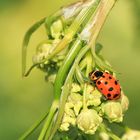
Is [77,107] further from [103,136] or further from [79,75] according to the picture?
[103,136]

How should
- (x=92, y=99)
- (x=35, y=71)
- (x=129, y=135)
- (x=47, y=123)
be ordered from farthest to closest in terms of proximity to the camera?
(x=35, y=71)
(x=129, y=135)
(x=92, y=99)
(x=47, y=123)

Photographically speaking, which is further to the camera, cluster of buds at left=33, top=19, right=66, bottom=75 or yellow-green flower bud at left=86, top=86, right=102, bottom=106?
cluster of buds at left=33, top=19, right=66, bottom=75

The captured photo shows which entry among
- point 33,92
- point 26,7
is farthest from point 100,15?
point 26,7

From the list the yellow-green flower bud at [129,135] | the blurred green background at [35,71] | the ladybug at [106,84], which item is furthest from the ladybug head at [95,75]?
the blurred green background at [35,71]

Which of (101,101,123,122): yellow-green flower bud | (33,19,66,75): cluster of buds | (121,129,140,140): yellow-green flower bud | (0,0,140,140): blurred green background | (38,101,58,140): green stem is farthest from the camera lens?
(0,0,140,140): blurred green background

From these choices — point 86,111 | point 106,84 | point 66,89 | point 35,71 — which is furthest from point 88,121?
point 35,71

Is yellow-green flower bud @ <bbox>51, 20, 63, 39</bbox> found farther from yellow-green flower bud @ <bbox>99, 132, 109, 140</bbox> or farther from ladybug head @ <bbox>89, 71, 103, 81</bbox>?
yellow-green flower bud @ <bbox>99, 132, 109, 140</bbox>

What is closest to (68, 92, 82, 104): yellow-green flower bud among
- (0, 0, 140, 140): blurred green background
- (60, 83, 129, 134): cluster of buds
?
(60, 83, 129, 134): cluster of buds
